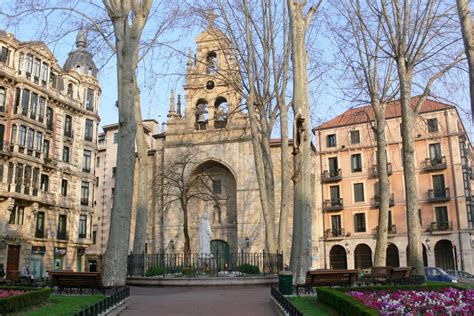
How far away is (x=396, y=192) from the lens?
4431 cm

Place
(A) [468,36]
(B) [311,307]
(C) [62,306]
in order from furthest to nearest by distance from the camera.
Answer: (A) [468,36] < (B) [311,307] < (C) [62,306]

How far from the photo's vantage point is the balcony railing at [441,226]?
1608 inches

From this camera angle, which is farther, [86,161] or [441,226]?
[86,161]

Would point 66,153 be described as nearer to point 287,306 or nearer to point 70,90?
point 70,90

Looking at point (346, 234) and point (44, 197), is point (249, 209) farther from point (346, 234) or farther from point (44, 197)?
point (44, 197)

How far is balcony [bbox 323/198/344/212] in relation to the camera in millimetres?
46281

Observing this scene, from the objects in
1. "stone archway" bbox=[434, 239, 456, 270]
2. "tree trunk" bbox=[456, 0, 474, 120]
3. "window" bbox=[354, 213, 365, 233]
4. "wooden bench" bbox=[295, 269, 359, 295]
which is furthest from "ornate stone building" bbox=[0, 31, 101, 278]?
"stone archway" bbox=[434, 239, 456, 270]

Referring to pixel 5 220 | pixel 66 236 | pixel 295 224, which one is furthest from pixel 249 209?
pixel 295 224

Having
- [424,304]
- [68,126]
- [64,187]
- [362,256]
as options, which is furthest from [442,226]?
[424,304]

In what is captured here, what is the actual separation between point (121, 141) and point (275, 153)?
2989 centimetres

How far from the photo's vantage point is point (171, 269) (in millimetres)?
20875

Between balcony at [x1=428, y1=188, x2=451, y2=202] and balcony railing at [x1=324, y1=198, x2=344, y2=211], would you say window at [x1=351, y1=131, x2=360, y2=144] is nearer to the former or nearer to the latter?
balcony railing at [x1=324, y1=198, x2=344, y2=211]

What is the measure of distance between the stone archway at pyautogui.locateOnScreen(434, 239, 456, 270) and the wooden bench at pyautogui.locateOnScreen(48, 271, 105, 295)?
35830 millimetres

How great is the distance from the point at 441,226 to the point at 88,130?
104 feet
